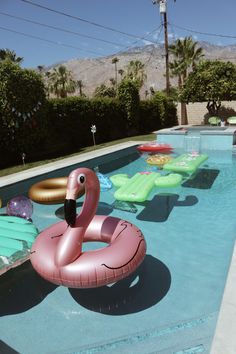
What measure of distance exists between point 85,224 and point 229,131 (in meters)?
12.8

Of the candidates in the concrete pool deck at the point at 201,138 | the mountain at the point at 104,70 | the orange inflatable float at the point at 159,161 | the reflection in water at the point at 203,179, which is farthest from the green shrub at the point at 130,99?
the mountain at the point at 104,70

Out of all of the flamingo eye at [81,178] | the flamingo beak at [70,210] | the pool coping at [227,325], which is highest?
the flamingo eye at [81,178]

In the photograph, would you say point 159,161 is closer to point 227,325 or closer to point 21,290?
point 21,290

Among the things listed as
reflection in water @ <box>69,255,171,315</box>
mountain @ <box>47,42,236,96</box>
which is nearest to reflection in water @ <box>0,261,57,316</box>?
reflection in water @ <box>69,255,171,315</box>

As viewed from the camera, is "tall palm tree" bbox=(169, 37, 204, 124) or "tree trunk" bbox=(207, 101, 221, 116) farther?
"tall palm tree" bbox=(169, 37, 204, 124)

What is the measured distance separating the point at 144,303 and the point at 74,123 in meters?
14.2

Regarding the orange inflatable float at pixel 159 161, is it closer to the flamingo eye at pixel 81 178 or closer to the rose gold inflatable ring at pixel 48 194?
the rose gold inflatable ring at pixel 48 194

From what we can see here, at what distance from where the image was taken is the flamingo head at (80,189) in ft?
13.3

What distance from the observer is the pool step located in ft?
11.6

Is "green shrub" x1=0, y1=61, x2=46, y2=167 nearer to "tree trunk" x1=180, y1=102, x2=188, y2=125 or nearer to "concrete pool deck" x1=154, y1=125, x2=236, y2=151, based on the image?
"concrete pool deck" x1=154, y1=125, x2=236, y2=151

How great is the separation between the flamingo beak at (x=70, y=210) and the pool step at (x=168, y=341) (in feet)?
5.04

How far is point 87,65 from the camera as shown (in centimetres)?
18300

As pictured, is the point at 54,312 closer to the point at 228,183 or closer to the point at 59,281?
the point at 59,281

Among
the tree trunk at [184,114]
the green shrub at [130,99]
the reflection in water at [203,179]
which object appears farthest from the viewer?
the tree trunk at [184,114]
